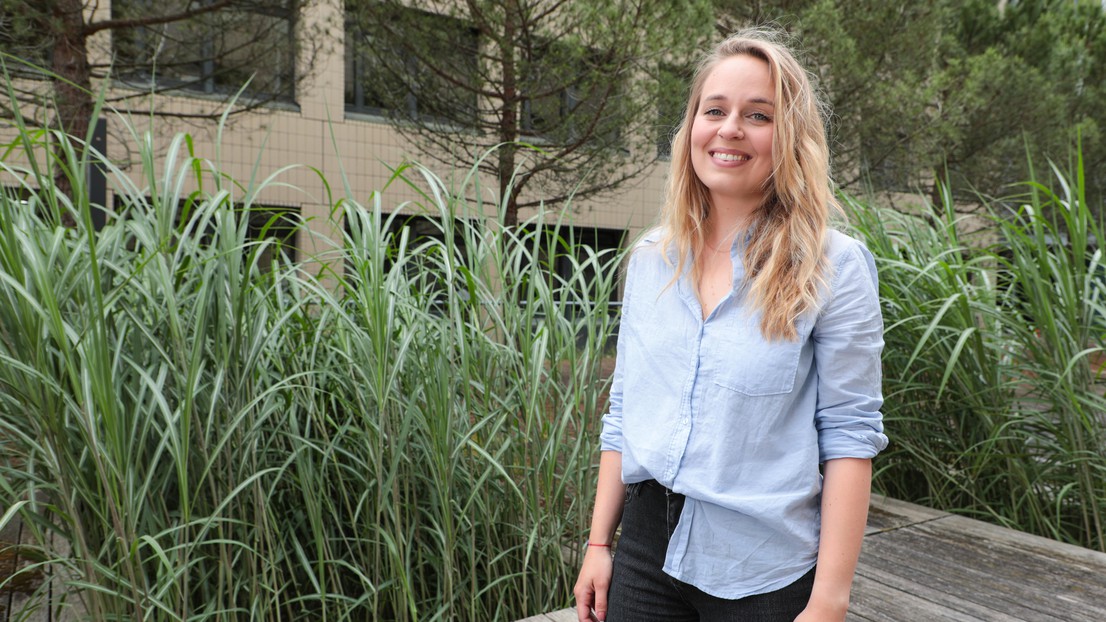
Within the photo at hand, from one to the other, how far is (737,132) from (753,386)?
38cm

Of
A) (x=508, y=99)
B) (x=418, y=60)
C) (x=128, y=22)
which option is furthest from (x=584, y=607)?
(x=418, y=60)

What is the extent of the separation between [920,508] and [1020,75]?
1017cm

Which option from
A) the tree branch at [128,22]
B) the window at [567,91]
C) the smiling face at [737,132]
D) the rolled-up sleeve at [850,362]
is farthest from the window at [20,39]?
the rolled-up sleeve at [850,362]

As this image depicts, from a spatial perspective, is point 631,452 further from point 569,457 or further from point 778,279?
point 569,457

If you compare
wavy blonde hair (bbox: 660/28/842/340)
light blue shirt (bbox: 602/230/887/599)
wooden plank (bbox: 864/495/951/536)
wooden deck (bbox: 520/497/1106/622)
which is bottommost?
wooden plank (bbox: 864/495/951/536)

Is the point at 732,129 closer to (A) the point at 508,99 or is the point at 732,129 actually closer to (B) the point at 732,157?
(B) the point at 732,157

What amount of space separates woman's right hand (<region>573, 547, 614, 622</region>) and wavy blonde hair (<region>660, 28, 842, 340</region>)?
492mm

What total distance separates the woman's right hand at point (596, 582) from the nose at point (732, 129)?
706 mm

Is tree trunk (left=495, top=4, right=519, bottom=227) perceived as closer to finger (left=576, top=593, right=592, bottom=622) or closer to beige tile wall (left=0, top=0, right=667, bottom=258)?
beige tile wall (left=0, top=0, right=667, bottom=258)

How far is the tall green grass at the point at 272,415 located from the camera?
5.69ft

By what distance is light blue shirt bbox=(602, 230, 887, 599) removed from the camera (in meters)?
1.20

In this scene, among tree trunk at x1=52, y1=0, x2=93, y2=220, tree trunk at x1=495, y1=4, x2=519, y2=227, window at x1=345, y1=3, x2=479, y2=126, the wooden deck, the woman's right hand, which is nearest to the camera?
the woman's right hand

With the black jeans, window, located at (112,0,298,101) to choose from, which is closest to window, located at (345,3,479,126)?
window, located at (112,0,298,101)

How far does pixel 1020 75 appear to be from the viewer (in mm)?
11422
